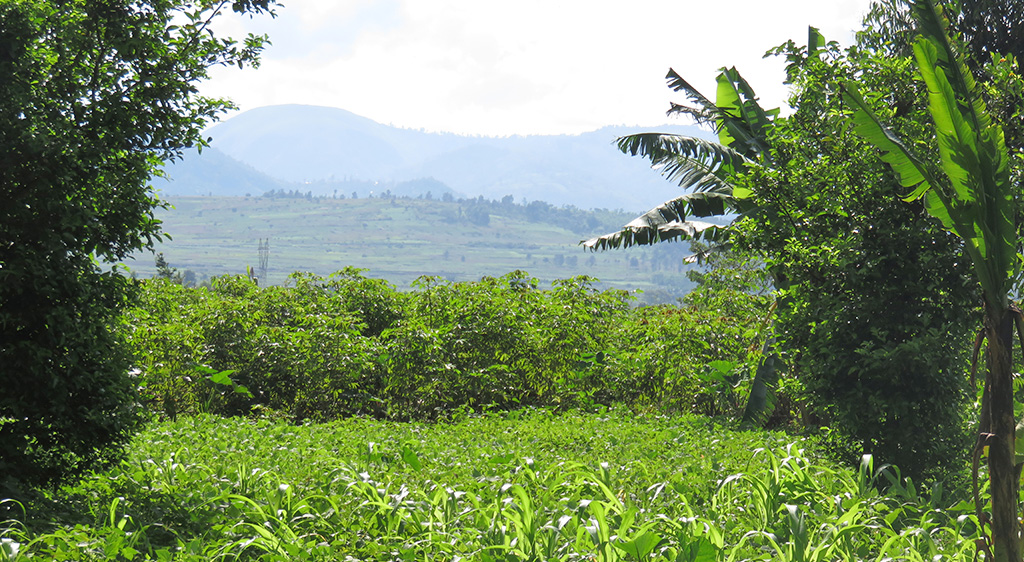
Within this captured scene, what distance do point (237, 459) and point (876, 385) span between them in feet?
17.0

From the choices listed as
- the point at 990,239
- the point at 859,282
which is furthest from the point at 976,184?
the point at 859,282

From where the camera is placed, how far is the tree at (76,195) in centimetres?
426

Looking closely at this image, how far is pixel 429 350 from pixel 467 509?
556 cm

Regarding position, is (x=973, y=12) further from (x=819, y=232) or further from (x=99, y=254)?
(x=99, y=254)

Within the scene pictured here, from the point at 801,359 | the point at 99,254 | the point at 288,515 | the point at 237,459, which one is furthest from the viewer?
the point at 801,359

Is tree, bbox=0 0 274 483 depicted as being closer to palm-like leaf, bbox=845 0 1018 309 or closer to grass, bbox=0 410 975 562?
grass, bbox=0 410 975 562

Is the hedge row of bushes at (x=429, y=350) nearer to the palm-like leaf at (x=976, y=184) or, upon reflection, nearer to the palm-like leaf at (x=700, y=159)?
the palm-like leaf at (x=700, y=159)

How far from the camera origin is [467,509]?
4359 mm

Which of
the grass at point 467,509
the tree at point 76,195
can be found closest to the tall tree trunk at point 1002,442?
the grass at point 467,509

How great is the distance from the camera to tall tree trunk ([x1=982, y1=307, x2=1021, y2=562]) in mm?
4008

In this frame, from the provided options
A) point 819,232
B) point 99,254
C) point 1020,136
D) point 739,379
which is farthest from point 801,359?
point 99,254

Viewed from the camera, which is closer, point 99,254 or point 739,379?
point 99,254

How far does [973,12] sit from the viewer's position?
34.4 ft

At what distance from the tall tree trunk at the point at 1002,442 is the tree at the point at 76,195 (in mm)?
5100
